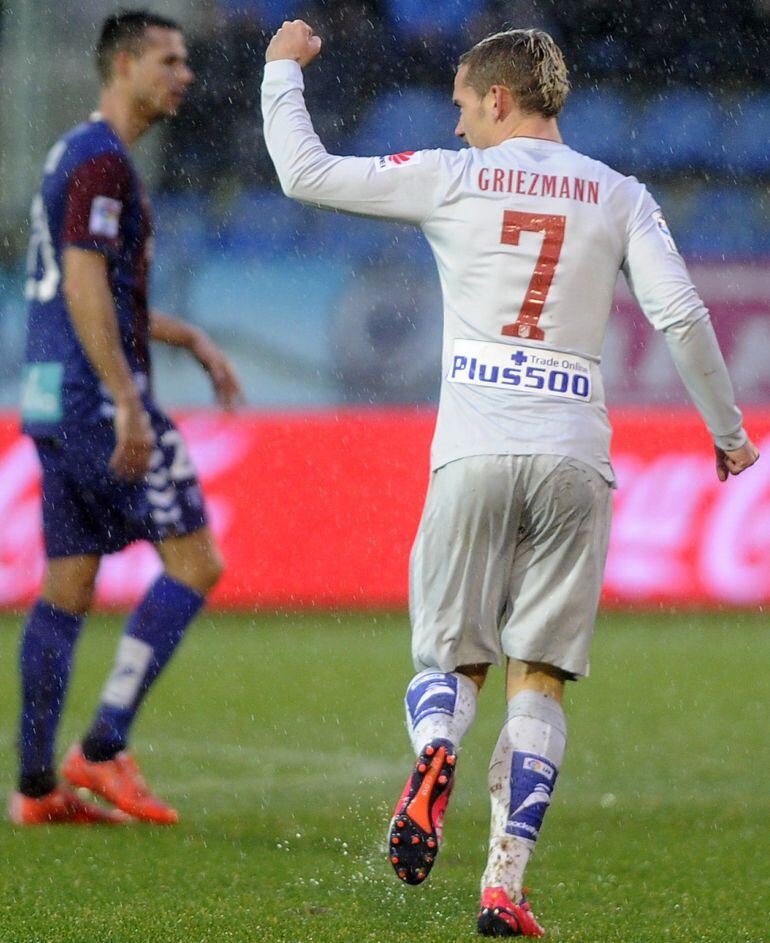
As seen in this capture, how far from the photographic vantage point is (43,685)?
14.3 feet

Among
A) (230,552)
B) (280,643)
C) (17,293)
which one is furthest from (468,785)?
(17,293)

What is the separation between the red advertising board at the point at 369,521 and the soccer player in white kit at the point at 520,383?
5969 mm

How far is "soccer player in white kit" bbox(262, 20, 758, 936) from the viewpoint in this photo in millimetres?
3152

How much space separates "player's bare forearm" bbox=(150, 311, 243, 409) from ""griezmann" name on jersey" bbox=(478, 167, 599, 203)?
1756 mm

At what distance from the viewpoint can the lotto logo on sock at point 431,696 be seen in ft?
10.3

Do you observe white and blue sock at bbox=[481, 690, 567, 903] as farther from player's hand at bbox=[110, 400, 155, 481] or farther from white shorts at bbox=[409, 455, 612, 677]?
player's hand at bbox=[110, 400, 155, 481]

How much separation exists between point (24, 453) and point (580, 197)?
6.26 m

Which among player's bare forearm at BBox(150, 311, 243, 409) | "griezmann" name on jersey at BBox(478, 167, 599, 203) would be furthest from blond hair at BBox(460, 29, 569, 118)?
player's bare forearm at BBox(150, 311, 243, 409)

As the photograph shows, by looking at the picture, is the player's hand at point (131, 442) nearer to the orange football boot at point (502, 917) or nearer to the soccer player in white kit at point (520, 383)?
the soccer player in white kit at point (520, 383)

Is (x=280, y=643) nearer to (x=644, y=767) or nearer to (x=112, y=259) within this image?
(x=644, y=767)

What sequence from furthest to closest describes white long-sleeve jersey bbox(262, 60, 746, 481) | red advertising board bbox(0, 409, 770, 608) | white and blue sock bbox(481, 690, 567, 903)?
red advertising board bbox(0, 409, 770, 608) < white long-sleeve jersey bbox(262, 60, 746, 481) < white and blue sock bbox(481, 690, 567, 903)

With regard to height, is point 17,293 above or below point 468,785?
above

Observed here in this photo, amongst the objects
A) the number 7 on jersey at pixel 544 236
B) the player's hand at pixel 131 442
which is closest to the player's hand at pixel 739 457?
the number 7 on jersey at pixel 544 236

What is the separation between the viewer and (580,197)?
3.18 meters
